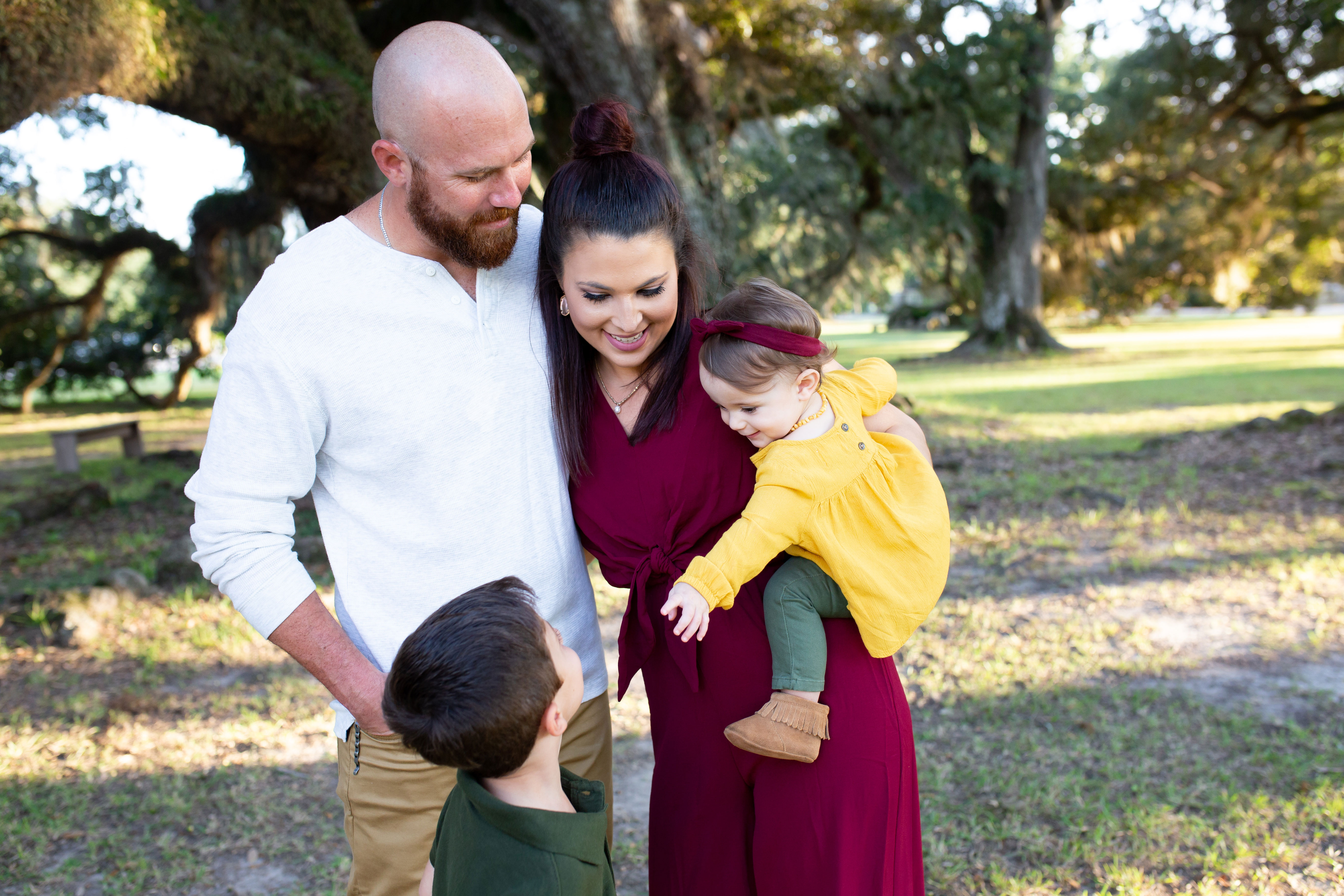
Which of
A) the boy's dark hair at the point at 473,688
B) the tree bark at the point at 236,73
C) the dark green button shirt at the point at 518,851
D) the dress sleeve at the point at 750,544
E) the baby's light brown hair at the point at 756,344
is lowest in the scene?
the dark green button shirt at the point at 518,851

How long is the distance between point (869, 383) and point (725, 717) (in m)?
0.80

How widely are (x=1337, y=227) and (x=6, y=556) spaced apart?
109 feet

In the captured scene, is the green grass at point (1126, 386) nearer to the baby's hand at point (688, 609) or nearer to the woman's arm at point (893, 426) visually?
the woman's arm at point (893, 426)

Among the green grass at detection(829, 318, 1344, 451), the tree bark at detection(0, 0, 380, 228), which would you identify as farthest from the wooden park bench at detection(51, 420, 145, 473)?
the green grass at detection(829, 318, 1344, 451)

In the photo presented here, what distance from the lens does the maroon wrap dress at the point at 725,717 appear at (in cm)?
185

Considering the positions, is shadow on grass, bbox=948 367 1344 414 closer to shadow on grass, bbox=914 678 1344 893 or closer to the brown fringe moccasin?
shadow on grass, bbox=914 678 1344 893

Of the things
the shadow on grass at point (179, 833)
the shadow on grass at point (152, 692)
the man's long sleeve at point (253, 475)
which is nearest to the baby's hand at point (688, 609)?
the man's long sleeve at point (253, 475)

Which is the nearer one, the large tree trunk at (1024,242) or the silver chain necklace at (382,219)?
the silver chain necklace at (382,219)

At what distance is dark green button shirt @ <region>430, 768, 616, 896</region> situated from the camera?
1.47 meters

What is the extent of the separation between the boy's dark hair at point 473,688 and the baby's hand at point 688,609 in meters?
0.26

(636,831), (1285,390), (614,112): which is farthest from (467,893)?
(1285,390)

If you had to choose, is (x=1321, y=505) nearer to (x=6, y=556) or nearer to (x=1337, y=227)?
(x=6, y=556)

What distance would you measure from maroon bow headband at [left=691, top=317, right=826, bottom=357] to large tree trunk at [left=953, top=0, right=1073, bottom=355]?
18.2 meters

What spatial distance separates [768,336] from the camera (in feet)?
6.09
